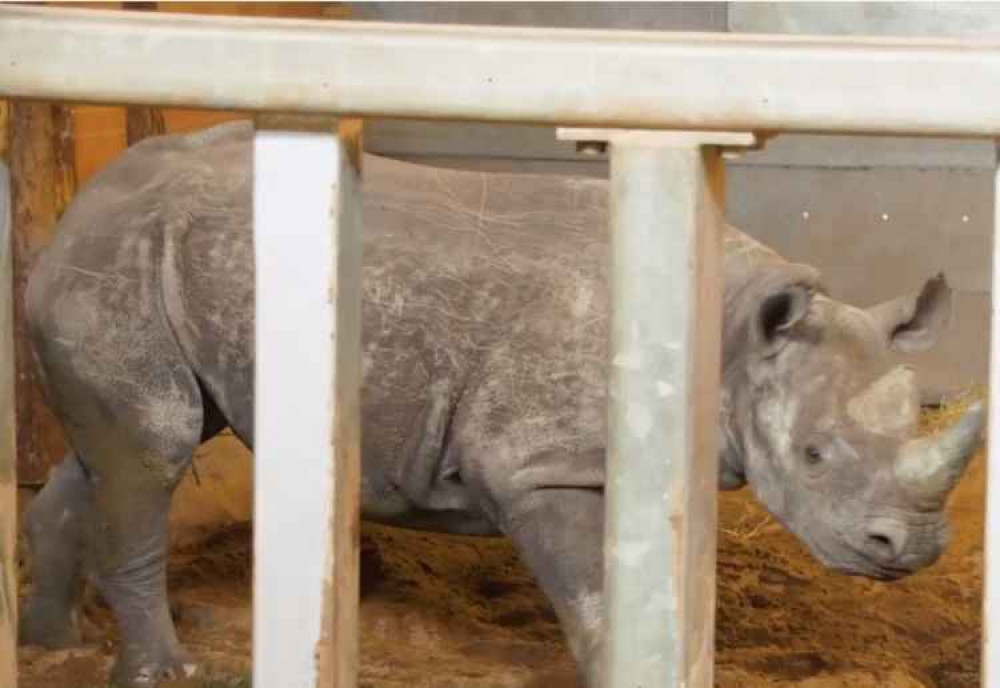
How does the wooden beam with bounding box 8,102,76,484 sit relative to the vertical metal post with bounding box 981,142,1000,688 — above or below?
above

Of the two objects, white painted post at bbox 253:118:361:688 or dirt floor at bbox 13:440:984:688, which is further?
dirt floor at bbox 13:440:984:688

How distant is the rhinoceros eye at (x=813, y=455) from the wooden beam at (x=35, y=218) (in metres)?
2.97

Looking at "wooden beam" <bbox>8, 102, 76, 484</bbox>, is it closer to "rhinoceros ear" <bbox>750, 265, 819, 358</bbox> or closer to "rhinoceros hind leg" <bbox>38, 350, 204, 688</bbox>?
"rhinoceros hind leg" <bbox>38, 350, 204, 688</bbox>

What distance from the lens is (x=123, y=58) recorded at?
2.71 m

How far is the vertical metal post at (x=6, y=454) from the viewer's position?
2.89m

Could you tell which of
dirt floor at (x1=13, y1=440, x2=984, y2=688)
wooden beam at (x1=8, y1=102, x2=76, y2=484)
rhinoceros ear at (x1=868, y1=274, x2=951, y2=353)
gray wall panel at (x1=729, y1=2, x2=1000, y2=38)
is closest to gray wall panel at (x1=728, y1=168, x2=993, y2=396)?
gray wall panel at (x1=729, y1=2, x2=1000, y2=38)

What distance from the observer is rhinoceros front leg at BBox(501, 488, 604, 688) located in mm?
4734

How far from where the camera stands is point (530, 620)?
19.6 ft

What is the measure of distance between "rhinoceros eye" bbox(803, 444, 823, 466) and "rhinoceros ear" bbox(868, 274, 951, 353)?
0.36 meters

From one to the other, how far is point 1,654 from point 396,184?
252cm

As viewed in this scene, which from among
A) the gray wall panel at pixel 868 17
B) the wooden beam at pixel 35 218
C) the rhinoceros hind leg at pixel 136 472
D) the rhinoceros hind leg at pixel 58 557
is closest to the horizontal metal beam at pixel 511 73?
the rhinoceros hind leg at pixel 136 472

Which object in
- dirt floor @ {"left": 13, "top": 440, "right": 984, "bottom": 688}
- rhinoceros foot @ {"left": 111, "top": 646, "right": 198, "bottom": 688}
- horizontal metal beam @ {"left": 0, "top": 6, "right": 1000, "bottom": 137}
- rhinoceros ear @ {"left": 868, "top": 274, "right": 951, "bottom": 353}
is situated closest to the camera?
horizontal metal beam @ {"left": 0, "top": 6, "right": 1000, "bottom": 137}

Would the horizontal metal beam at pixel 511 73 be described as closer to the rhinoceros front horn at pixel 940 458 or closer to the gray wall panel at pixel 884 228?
the rhinoceros front horn at pixel 940 458

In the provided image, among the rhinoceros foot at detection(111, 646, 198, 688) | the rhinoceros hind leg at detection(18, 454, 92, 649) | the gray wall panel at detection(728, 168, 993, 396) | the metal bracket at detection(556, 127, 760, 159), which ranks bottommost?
the rhinoceros foot at detection(111, 646, 198, 688)
